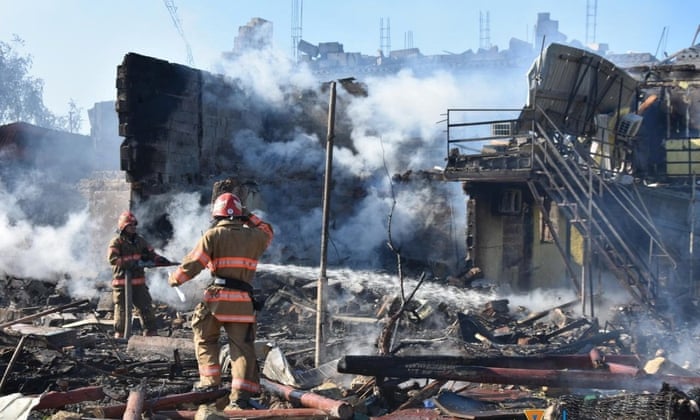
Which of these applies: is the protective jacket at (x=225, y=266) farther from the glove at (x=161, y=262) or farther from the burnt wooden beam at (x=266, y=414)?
the glove at (x=161, y=262)

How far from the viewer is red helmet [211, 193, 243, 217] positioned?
6156 mm

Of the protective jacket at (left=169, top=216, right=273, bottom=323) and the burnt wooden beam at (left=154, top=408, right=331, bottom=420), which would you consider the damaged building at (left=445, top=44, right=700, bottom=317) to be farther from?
the burnt wooden beam at (left=154, top=408, right=331, bottom=420)

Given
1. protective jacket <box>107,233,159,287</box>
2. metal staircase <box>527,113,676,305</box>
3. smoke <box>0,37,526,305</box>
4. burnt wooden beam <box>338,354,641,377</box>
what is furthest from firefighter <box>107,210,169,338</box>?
metal staircase <box>527,113,676,305</box>

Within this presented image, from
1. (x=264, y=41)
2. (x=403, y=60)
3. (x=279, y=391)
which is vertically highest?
(x=403, y=60)

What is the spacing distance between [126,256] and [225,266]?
4665 mm

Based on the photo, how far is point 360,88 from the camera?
66.3 feet

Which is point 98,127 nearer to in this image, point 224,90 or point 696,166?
point 224,90

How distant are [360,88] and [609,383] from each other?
15.5 meters

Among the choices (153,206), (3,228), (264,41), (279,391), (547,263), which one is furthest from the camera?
(264,41)

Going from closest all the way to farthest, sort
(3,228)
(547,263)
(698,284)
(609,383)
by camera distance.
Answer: (609,383) < (698,284) < (547,263) < (3,228)

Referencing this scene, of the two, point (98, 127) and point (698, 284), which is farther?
point (98, 127)

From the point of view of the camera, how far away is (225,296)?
6.02 m

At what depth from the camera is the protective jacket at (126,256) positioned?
1017 cm

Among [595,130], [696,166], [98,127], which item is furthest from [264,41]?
[98,127]
